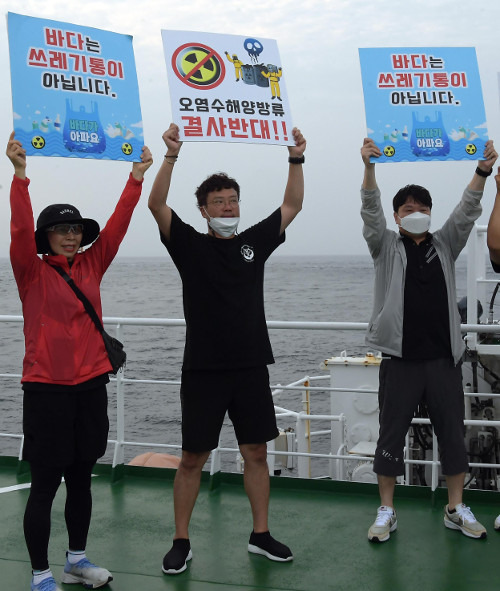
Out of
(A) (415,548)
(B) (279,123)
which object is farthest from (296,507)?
(B) (279,123)

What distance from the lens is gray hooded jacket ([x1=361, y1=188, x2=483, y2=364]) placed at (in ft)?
11.6

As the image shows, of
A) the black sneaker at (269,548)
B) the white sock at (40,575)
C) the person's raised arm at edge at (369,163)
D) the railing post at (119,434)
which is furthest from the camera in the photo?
the railing post at (119,434)

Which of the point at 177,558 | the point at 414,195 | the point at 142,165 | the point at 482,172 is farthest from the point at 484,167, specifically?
the point at 177,558

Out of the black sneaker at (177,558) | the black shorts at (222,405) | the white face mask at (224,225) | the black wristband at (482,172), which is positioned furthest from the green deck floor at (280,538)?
the black wristband at (482,172)

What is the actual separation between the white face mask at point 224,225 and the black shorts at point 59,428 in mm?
892

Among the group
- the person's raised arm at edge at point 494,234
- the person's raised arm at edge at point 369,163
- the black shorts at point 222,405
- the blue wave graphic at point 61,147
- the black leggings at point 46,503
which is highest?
the blue wave graphic at point 61,147

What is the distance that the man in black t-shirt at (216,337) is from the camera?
327cm

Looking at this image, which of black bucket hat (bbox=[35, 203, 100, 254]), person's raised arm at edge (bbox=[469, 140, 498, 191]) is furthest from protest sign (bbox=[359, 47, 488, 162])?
black bucket hat (bbox=[35, 203, 100, 254])

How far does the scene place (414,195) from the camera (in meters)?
3.59

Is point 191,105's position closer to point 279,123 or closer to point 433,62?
point 279,123

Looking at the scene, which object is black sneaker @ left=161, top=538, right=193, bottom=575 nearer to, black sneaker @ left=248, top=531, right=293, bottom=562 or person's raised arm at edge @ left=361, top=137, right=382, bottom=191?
black sneaker @ left=248, top=531, right=293, bottom=562

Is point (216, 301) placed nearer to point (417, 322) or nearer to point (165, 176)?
point (165, 176)

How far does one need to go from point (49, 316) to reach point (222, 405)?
0.87m

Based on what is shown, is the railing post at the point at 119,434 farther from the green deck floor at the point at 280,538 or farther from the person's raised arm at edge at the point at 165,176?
the person's raised arm at edge at the point at 165,176
